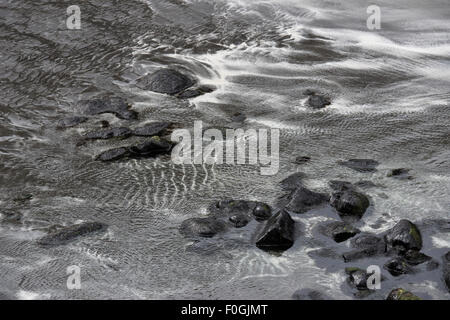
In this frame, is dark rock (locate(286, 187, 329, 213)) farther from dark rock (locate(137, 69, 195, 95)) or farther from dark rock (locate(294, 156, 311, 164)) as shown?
dark rock (locate(137, 69, 195, 95))

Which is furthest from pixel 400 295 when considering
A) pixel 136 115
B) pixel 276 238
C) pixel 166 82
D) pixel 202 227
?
pixel 166 82

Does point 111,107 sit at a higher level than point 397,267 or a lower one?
lower

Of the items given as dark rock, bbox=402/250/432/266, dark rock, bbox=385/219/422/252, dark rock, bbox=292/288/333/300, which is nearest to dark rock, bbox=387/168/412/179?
dark rock, bbox=385/219/422/252

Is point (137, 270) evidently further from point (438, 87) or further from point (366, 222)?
point (438, 87)

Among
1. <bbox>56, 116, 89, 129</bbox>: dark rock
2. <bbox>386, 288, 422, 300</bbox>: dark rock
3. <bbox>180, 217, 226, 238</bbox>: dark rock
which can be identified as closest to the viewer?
<bbox>386, 288, 422, 300</bbox>: dark rock

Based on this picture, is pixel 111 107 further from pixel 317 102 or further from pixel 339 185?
pixel 339 185
